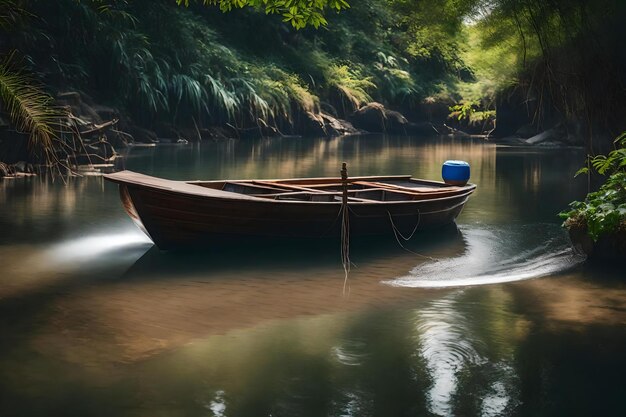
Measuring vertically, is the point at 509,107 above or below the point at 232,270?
above

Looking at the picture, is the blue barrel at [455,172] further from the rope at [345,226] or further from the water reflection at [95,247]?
the water reflection at [95,247]

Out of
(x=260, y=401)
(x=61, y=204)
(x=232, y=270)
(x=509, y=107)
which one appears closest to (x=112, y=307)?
(x=232, y=270)

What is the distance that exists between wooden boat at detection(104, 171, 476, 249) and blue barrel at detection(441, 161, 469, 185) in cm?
139

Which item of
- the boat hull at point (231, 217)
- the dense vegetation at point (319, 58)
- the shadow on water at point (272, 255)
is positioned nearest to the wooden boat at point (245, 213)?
the boat hull at point (231, 217)

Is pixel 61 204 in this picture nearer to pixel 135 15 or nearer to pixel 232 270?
pixel 232 270

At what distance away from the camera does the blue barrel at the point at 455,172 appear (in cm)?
1368

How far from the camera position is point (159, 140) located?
99.6 feet

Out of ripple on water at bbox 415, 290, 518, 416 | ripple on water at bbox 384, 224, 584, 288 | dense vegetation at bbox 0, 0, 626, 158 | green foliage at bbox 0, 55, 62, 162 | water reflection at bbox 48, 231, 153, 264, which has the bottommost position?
ripple on water at bbox 415, 290, 518, 416

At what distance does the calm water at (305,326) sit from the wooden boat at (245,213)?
11.0 inches

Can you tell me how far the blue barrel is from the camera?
13.7 meters

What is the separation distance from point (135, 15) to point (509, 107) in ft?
55.3

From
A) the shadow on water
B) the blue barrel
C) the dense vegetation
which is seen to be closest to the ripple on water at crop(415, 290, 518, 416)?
the shadow on water

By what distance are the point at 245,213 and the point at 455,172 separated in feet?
14.4

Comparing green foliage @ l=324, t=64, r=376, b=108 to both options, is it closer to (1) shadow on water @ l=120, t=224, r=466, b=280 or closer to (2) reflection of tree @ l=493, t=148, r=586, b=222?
(2) reflection of tree @ l=493, t=148, r=586, b=222
